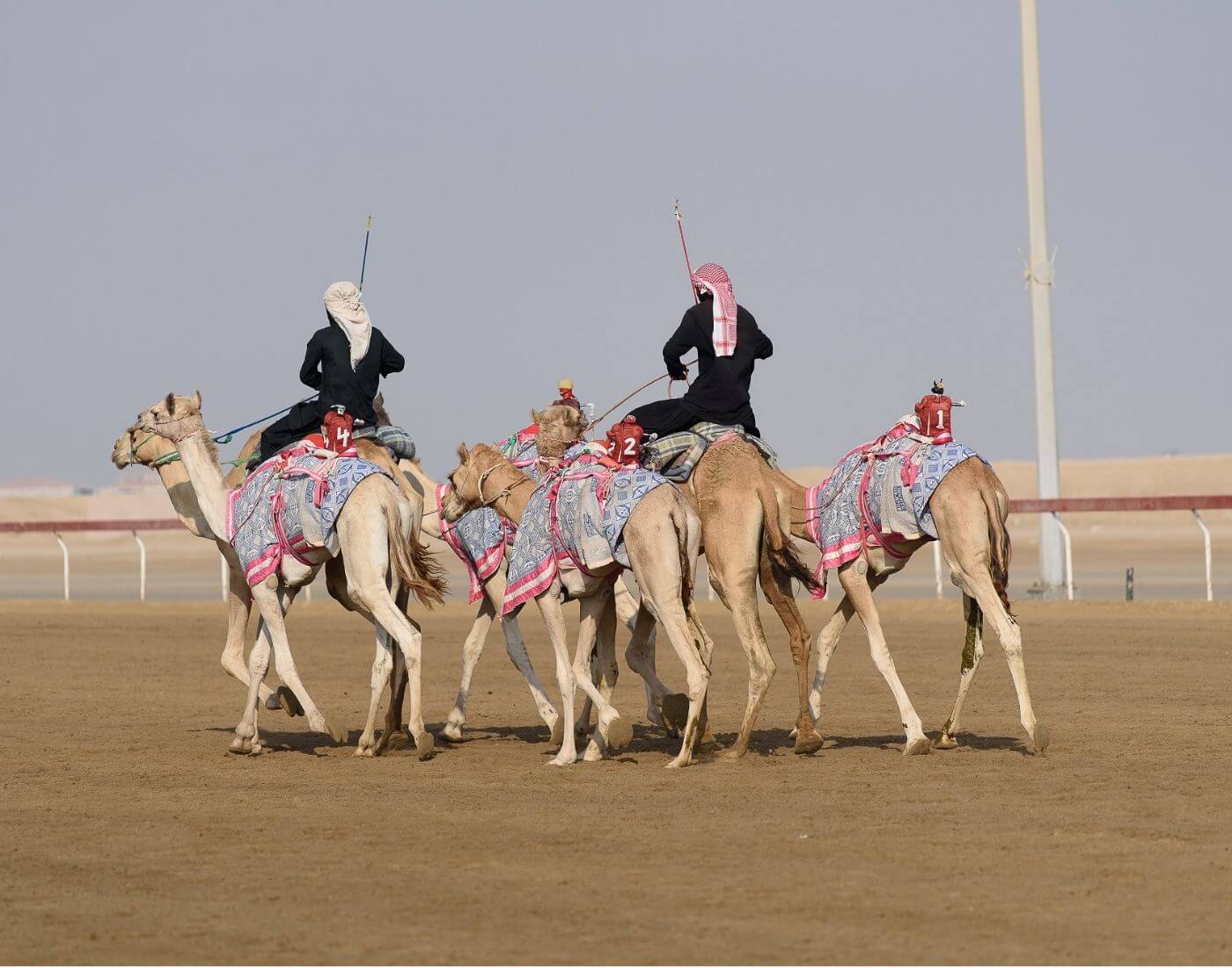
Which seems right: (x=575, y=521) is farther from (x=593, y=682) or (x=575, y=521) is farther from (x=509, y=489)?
(x=509, y=489)

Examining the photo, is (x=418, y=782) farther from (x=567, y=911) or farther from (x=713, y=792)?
(x=567, y=911)

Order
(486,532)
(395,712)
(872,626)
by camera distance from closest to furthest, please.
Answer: (872,626) < (395,712) < (486,532)

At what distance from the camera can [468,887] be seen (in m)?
7.91

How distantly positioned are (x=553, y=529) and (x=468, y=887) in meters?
4.46

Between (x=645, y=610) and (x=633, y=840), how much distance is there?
4.11m

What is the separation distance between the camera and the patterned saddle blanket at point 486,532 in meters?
14.0

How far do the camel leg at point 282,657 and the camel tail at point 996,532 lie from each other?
4.37 metres

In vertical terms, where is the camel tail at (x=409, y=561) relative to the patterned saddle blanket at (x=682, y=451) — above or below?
below

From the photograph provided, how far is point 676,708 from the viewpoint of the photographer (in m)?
12.4

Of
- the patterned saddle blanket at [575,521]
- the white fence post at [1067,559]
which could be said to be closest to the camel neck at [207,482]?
the patterned saddle blanket at [575,521]

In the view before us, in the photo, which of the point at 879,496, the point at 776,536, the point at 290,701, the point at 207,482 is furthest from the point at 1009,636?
the point at 207,482

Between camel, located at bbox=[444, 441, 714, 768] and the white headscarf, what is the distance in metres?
2.76

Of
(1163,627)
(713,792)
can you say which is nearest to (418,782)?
(713,792)

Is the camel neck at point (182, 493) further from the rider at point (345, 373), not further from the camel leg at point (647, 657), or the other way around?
the camel leg at point (647, 657)
